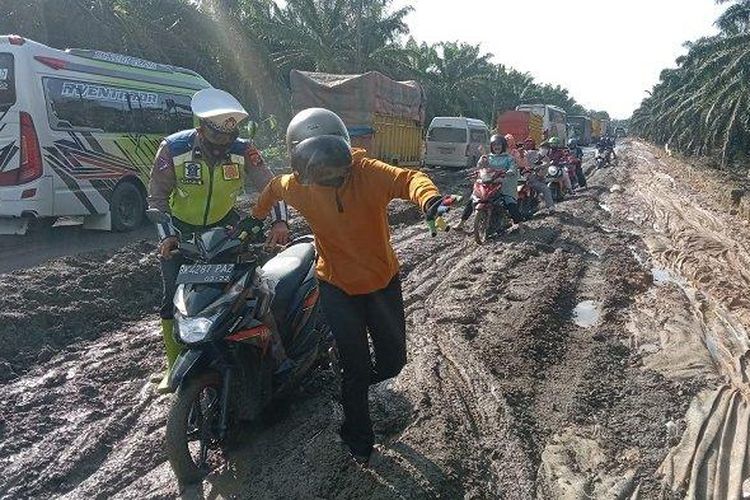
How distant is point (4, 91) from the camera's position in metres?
8.36

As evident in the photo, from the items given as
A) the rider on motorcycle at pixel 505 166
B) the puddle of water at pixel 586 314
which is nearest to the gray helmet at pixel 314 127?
the puddle of water at pixel 586 314

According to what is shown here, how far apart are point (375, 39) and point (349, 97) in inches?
588

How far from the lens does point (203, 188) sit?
393 cm

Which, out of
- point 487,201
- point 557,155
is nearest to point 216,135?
point 487,201

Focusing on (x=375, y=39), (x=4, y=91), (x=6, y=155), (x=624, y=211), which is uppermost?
(x=375, y=39)

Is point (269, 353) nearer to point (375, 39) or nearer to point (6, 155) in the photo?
point (6, 155)

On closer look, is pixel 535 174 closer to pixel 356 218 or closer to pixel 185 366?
pixel 356 218

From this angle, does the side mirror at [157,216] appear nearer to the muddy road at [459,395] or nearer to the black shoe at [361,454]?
the muddy road at [459,395]

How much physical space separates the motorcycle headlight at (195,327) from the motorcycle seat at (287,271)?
26.2 inches

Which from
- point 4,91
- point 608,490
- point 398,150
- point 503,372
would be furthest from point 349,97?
point 608,490

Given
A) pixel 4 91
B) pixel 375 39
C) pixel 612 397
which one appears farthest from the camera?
pixel 375 39

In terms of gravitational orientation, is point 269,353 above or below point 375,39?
below

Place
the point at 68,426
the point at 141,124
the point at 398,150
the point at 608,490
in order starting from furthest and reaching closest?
1. the point at 398,150
2. the point at 141,124
3. the point at 68,426
4. the point at 608,490

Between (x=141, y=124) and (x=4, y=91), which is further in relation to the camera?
(x=141, y=124)
